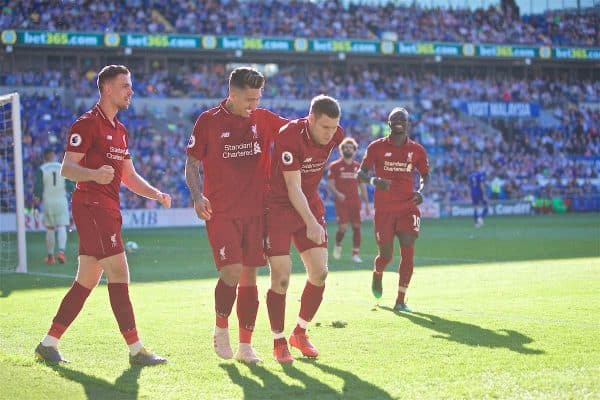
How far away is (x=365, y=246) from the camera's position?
24.8 metres

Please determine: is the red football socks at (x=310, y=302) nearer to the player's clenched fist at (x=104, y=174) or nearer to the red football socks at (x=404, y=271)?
the player's clenched fist at (x=104, y=174)

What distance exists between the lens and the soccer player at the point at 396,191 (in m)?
11.8

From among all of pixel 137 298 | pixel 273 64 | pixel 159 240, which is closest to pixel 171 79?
pixel 273 64

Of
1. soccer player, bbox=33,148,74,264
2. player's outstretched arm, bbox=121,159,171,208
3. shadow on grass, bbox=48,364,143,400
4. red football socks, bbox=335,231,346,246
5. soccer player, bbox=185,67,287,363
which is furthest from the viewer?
red football socks, bbox=335,231,346,246

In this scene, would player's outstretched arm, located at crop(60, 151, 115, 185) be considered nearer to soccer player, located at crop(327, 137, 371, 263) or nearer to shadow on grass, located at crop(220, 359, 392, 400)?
shadow on grass, located at crop(220, 359, 392, 400)

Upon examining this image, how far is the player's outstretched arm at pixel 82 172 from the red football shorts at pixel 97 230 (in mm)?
308

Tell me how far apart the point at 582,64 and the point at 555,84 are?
8.99ft

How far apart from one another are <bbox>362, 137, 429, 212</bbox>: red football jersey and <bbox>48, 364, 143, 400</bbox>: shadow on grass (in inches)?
212

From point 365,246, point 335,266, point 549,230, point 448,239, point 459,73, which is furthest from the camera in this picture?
point 459,73

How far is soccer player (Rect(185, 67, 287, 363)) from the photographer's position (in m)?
7.63

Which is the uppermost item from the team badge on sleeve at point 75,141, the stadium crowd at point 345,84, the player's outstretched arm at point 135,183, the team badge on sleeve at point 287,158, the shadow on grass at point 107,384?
the stadium crowd at point 345,84

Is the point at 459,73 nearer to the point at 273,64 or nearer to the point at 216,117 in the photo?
the point at 273,64

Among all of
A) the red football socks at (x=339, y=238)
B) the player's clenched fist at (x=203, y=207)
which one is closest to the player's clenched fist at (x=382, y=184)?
the player's clenched fist at (x=203, y=207)

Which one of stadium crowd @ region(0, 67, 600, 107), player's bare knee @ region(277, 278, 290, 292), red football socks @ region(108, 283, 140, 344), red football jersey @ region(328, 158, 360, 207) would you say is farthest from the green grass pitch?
stadium crowd @ region(0, 67, 600, 107)
